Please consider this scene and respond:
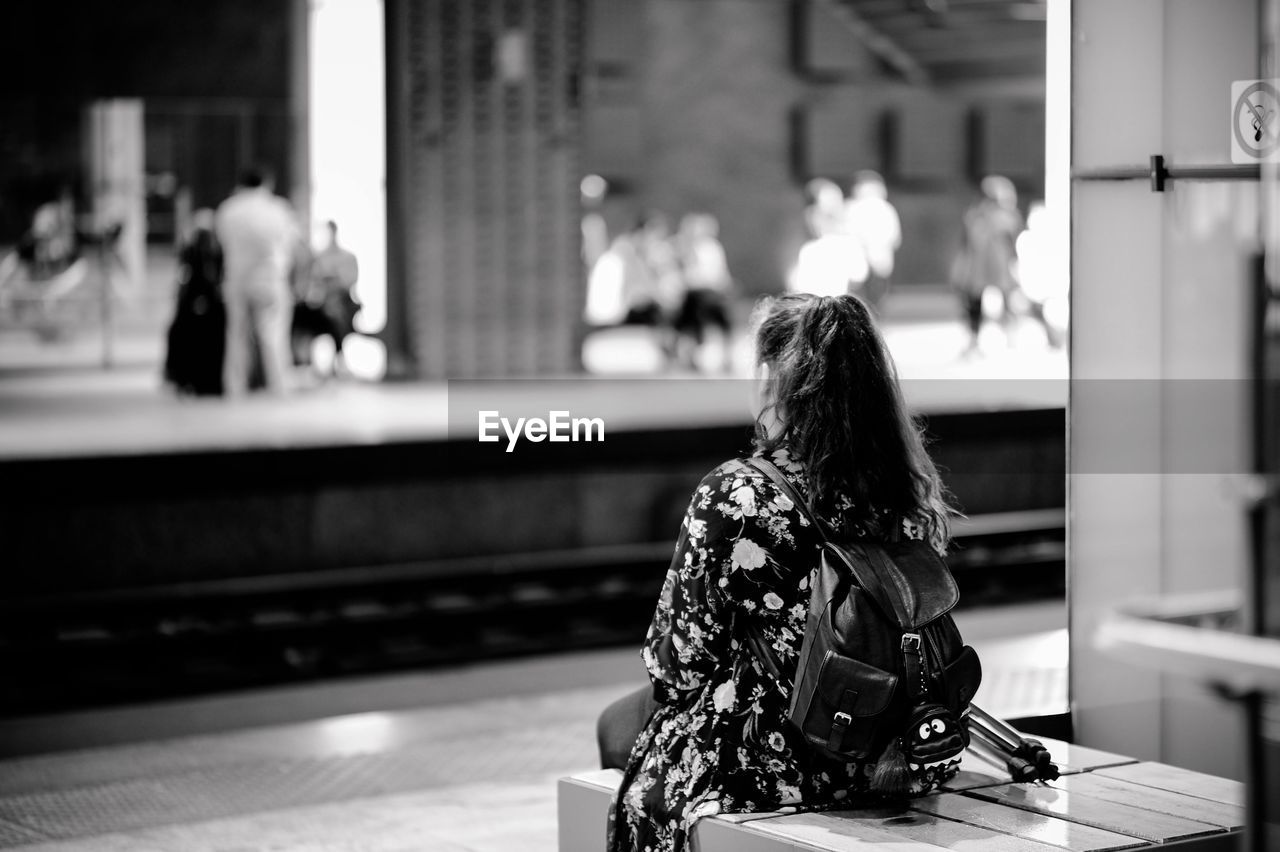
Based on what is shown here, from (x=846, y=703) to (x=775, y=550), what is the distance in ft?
1.05

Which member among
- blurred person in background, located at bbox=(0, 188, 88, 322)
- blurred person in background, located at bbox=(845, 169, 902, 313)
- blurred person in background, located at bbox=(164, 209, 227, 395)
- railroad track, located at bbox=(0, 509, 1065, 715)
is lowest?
railroad track, located at bbox=(0, 509, 1065, 715)

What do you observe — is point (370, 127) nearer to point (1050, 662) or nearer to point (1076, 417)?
point (1050, 662)

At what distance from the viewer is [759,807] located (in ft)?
10.8

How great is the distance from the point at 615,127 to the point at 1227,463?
2092 cm

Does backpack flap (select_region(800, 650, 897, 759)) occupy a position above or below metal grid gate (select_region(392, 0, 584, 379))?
below

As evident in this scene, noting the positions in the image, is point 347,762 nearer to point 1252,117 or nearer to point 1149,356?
point 1149,356

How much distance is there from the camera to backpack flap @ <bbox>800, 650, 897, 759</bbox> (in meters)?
3.01

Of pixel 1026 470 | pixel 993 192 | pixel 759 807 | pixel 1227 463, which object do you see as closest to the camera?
pixel 759 807

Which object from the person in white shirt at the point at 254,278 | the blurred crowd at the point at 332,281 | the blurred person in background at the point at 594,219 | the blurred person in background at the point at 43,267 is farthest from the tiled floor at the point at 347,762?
the blurred person in background at the point at 594,219

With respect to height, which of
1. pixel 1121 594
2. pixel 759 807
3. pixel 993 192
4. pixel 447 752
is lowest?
pixel 447 752

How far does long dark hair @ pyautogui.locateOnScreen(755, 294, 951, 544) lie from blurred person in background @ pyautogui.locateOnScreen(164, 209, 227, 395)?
36.9 feet

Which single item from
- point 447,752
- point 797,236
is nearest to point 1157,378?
point 447,752

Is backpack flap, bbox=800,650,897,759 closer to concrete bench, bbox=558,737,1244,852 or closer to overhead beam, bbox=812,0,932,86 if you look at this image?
concrete bench, bbox=558,737,1244,852

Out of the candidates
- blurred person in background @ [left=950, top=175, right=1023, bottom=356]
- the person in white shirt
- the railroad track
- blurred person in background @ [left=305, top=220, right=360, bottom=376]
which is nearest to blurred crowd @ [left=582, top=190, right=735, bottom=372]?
blurred person in background @ [left=950, top=175, right=1023, bottom=356]
